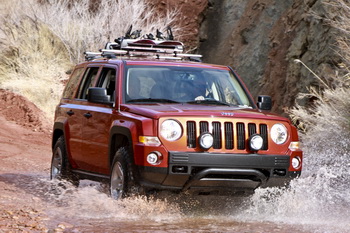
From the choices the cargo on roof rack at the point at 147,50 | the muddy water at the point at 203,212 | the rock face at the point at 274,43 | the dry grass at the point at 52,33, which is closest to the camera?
the muddy water at the point at 203,212

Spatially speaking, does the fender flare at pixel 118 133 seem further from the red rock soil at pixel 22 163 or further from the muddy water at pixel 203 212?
the red rock soil at pixel 22 163

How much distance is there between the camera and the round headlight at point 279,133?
912 centimetres

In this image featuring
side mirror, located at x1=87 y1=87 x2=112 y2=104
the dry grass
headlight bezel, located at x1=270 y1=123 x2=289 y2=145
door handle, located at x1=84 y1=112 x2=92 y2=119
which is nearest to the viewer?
headlight bezel, located at x1=270 y1=123 x2=289 y2=145

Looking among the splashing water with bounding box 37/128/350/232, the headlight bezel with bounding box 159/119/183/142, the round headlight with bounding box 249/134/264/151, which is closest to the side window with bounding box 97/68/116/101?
Answer: the splashing water with bounding box 37/128/350/232

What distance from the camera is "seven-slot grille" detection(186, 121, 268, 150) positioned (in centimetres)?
876

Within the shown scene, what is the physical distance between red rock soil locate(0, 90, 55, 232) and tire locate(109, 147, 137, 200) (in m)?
0.85

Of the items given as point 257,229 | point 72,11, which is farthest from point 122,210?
point 72,11

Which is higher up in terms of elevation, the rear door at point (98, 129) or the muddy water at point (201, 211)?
the rear door at point (98, 129)

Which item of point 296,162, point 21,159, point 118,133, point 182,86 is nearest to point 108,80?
point 182,86

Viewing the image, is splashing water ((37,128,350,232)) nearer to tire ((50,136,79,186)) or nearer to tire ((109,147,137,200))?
tire ((109,147,137,200))

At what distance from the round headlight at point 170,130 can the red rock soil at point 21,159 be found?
1.52 meters

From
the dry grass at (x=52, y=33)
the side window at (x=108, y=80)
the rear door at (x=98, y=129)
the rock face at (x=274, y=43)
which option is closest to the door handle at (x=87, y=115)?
the rear door at (x=98, y=129)

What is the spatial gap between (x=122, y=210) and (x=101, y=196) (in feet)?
2.19

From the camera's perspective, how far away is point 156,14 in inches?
1363
